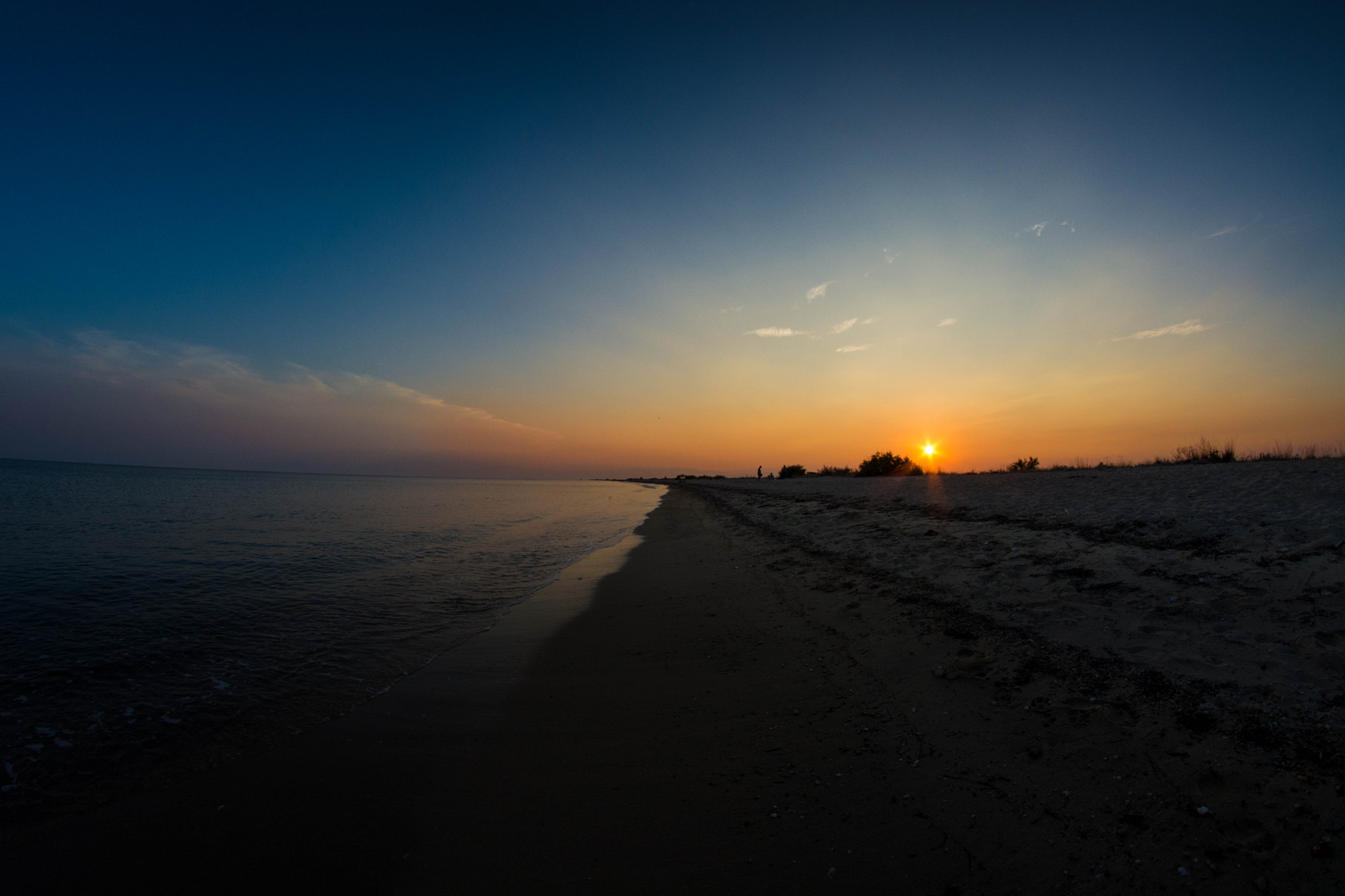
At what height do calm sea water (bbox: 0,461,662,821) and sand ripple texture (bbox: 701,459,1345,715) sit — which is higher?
sand ripple texture (bbox: 701,459,1345,715)

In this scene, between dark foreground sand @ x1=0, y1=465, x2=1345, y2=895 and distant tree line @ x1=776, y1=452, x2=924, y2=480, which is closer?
dark foreground sand @ x1=0, y1=465, x2=1345, y2=895

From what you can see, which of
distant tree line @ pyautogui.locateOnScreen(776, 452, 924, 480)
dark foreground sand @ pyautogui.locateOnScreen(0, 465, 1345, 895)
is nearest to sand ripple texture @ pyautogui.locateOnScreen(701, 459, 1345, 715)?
dark foreground sand @ pyautogui.locateOnScreen(0, 465, 1345, 895)

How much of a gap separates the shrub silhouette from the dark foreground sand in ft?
101

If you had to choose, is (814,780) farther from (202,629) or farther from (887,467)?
(887,467)

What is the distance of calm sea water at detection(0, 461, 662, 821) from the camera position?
4.61 m

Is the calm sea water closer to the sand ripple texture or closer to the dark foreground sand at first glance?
the dark foreground sand

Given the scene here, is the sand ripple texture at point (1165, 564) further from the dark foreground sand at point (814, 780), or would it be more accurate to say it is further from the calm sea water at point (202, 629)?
the calm sea water at point (202, 629)

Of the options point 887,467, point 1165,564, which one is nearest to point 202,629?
point 1165,564

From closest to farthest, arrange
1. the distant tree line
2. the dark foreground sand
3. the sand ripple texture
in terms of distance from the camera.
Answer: the dark foreground sand, the sand ripple texture, the distant tree line

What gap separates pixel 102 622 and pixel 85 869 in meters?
7.06

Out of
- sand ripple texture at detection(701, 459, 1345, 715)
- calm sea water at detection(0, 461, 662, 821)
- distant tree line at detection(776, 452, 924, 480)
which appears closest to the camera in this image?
sand ripple texture at detection(701, 459, 1345, 715)

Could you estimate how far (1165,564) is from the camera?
626cm

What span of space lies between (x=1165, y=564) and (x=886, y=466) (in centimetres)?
3353

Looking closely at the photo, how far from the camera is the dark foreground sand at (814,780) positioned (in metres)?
2.76
